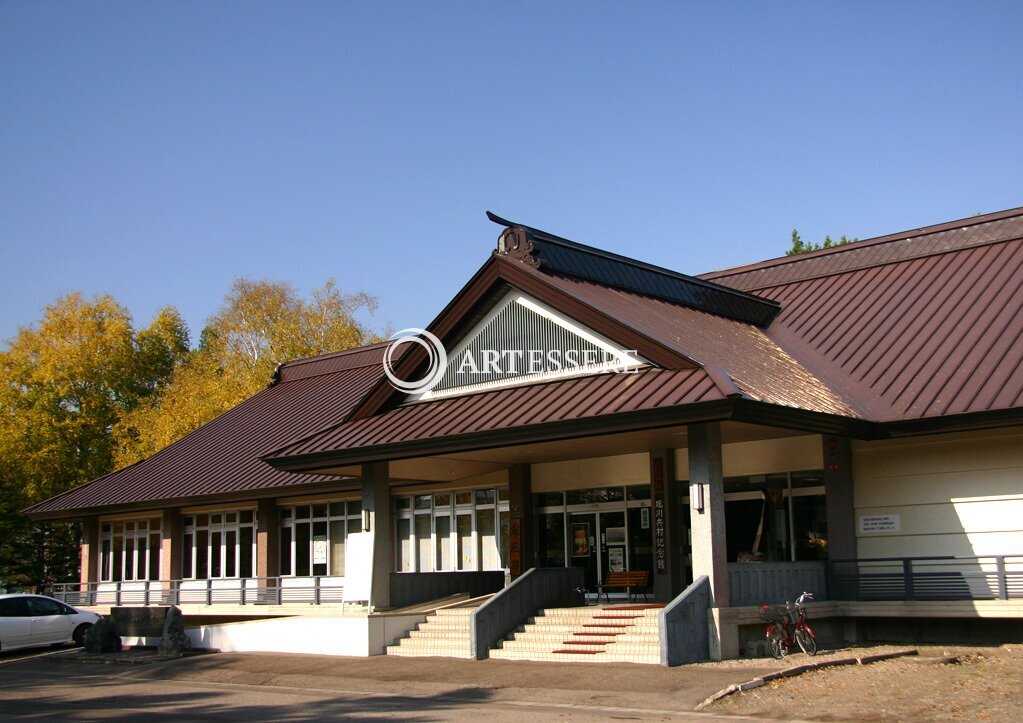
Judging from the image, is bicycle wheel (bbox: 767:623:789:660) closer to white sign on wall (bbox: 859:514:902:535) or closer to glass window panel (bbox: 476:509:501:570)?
white sign on wall (bbox: 859:514:902:535)

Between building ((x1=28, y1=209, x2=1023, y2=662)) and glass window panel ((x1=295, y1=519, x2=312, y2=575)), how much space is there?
148mm

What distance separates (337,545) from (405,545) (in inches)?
86.6

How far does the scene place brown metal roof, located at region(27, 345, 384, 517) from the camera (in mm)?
32906

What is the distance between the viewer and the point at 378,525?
77.8 feet

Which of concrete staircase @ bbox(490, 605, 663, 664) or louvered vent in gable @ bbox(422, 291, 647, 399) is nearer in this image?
concrete staircase @ bbox(490, 605, 663, 664)

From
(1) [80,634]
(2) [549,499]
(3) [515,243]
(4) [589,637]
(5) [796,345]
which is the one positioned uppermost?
(3) [515,243]

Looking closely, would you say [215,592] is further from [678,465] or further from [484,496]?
[678,465]

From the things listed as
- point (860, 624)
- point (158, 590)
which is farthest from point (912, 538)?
point (158, 590)

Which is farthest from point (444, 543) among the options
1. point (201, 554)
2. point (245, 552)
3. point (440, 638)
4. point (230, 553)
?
point (201, 554)

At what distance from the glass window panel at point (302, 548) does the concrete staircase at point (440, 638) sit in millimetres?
10589

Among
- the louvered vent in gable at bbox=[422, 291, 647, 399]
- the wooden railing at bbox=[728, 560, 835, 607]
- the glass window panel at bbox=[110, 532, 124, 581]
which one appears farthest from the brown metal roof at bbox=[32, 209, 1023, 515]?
the glass window panel at bbox=[110, 532, 124, 581]

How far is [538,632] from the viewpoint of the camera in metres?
20.7

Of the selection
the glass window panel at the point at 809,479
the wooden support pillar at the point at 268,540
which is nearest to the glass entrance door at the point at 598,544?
the glass window panel at the point at 809,479

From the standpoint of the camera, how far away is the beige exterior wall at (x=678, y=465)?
73.8ft
